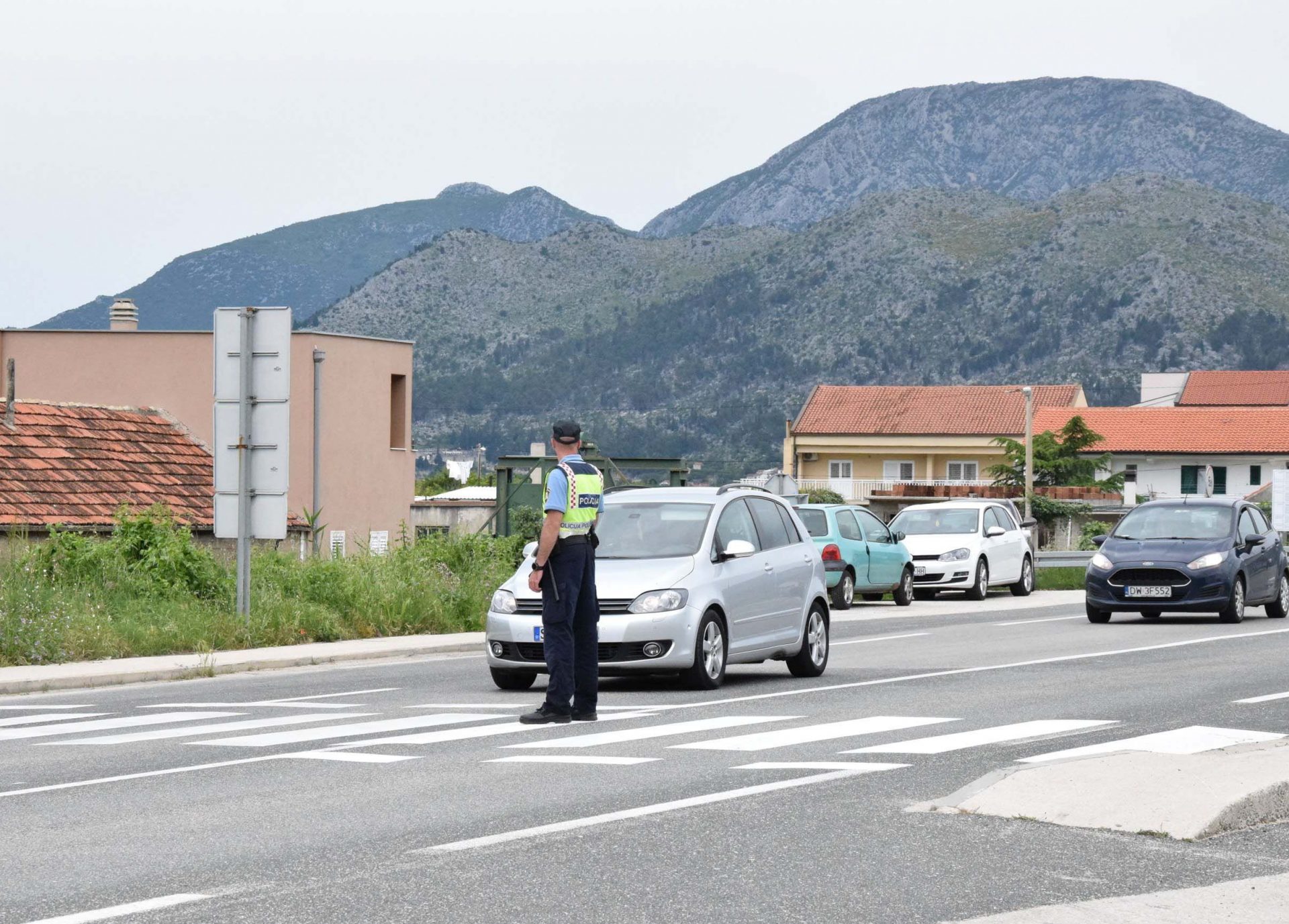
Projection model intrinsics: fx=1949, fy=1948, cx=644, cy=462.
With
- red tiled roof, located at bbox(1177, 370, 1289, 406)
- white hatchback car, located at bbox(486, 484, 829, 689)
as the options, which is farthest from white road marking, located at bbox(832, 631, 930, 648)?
red tiled roof, located at bbox(1177, 370, 1289, 406)

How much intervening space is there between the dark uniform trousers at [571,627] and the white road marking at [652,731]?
46cm

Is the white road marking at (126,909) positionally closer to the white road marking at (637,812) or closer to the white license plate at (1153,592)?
the white road marking at (637,812)

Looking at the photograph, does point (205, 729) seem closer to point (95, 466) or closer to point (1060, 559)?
point (95, 466)

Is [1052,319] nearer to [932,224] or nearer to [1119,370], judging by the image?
[1119,370]

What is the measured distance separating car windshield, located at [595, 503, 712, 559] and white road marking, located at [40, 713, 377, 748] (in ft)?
9.81

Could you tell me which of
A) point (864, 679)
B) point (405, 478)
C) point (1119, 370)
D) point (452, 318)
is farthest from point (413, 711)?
point (452, 318)

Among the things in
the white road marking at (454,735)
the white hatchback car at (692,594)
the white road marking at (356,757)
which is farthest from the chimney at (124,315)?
the white road marking at (356,757)

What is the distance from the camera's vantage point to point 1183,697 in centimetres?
1474

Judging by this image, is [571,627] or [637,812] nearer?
[637,812]

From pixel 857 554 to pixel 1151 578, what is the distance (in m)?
7.42

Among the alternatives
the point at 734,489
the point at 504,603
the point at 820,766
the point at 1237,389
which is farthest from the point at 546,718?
the point at 1237,389

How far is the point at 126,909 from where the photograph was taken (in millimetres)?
6688

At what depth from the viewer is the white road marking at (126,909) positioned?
21.4ft

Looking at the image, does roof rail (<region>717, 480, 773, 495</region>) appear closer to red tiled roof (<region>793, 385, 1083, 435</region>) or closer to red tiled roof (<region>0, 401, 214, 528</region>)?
red tiled roof (<region>0, 401, 214, 528</region>)
